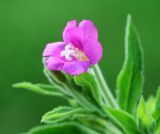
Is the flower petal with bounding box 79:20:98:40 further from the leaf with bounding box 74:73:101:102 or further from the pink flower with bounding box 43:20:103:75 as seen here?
the leaf with bounding box 74:73:101:102

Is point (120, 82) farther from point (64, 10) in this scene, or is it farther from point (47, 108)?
point (64, 10)

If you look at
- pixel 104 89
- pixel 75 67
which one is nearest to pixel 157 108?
pixel 104 89

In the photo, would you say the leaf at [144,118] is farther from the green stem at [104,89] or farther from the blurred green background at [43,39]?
the blurred green background at [43,39]

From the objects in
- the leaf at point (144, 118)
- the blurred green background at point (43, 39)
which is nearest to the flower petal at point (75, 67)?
the leaf at point (144, 118)

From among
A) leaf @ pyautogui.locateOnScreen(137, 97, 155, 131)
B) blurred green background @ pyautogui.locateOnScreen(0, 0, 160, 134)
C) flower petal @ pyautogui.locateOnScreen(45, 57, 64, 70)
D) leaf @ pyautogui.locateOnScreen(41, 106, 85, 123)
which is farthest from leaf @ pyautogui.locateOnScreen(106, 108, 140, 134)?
blurred green background @ pyautogui.locateOnScreen(0, 0, 160, 134)

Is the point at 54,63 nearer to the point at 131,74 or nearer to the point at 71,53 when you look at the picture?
the point at 71,53

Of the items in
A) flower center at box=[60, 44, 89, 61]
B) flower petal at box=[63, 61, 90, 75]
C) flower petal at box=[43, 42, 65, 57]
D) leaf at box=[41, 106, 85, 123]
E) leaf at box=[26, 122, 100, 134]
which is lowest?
leaf at box=[26, 122, 100, 134]
